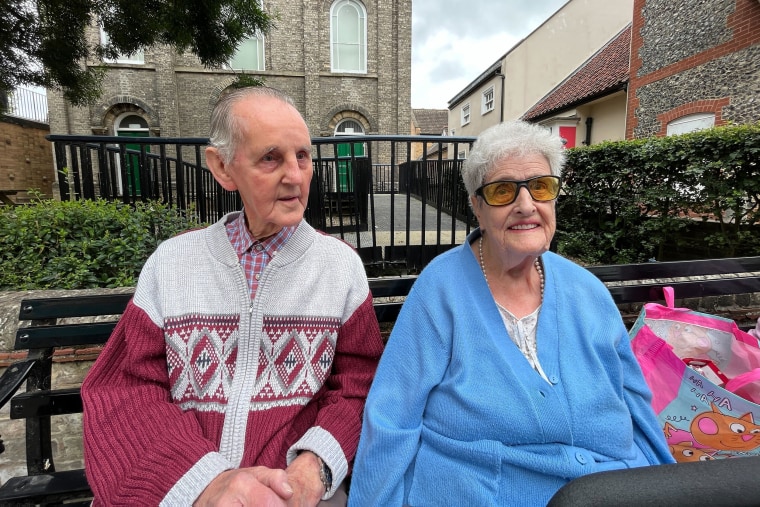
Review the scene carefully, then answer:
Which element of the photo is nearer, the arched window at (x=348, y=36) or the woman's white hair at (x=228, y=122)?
the woman's white hair at (x=228, y=122)

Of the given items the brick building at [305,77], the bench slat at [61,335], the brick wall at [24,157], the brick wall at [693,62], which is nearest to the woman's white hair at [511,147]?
the bench slat at [61,335]

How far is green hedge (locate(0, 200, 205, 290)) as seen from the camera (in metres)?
2.56

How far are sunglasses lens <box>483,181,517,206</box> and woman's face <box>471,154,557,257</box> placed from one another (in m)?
0.02

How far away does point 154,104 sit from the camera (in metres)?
15.0

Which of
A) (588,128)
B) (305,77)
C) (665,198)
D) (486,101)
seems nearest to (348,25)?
(305,77)

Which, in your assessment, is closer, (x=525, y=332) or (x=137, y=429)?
(x=137, y=429)

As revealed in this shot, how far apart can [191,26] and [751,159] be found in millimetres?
5914

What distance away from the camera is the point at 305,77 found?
1591 cm

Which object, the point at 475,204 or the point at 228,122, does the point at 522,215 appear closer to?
the point at 475,204

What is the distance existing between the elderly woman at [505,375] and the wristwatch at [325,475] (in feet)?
0.27

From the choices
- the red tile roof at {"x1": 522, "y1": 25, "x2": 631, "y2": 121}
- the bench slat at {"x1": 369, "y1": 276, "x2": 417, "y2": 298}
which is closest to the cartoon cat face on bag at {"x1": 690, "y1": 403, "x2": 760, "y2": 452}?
the bench slat at {"x1": 369, "y1": 276, "x2": 417, "y2": 298}

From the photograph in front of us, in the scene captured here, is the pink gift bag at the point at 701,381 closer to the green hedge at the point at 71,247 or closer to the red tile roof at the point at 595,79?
the green hedge at the point at 71,247

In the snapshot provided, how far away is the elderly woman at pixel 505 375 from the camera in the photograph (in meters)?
1.29

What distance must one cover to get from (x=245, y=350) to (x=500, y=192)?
1.05m
